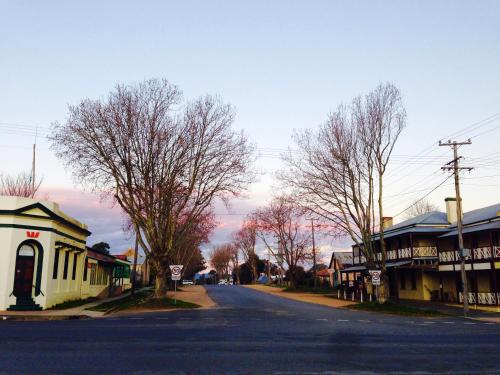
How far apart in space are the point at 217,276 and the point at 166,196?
451 ft

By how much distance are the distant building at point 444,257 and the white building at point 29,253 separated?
24.6 metres

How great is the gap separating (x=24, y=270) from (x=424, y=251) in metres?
32.1

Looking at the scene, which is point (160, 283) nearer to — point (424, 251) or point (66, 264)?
point (66, 264)

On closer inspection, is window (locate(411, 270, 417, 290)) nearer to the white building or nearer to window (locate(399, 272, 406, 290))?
window (locate(399, 272, 406, 290))

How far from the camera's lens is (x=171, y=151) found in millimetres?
Result: 31312

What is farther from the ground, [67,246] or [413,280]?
[67,246]

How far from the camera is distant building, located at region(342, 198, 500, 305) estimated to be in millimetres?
34094

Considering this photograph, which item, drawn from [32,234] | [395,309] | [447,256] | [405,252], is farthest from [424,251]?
[32,234]

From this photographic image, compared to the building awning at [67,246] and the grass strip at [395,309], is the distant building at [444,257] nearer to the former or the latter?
the grass strip at [395,309]

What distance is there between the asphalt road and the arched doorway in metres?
10.6

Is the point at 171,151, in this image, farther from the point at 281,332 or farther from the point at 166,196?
the point at 281,332

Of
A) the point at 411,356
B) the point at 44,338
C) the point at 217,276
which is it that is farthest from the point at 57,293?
the point at 217,276

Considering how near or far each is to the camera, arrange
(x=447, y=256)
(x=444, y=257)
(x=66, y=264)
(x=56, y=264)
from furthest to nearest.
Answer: (x=444, y=257) → (x=447, y=256) → (x=66, y=264) → (x=56, y=264)

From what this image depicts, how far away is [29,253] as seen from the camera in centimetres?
2755
